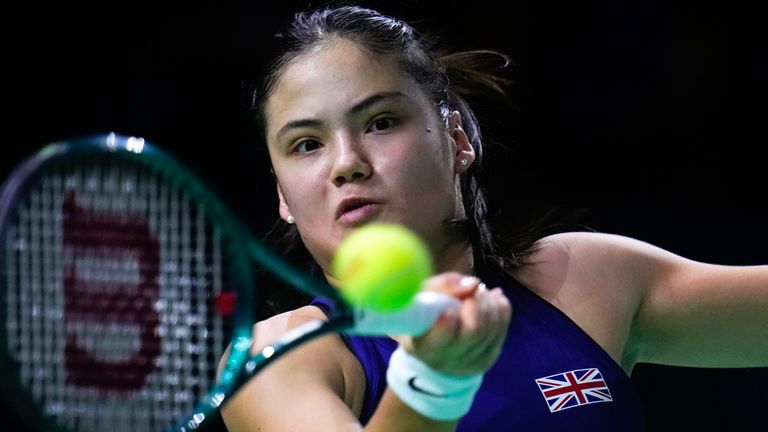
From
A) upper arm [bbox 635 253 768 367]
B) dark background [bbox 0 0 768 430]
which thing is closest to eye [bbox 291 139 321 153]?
upper arm [bbox 635 253 768 367]

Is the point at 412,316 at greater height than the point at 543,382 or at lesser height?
greater

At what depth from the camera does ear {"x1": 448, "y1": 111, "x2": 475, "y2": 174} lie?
2.27m

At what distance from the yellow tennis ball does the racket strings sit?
0.24 metres

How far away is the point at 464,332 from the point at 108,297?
0.48 metres

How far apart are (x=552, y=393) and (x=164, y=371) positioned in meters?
0.73

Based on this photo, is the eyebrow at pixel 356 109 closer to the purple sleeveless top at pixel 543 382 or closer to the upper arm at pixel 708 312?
the purple sleeveless top at pixel 543 382

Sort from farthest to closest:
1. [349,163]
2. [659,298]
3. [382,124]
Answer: [659,298] → [382,124] → [349,163]

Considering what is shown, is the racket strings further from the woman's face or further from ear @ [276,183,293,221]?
ear @ [276,183,293,221]

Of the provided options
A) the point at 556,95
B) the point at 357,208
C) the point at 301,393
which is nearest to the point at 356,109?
the point at 357,208

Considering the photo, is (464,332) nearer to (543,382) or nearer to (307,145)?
(543,382)

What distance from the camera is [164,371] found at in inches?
61.3

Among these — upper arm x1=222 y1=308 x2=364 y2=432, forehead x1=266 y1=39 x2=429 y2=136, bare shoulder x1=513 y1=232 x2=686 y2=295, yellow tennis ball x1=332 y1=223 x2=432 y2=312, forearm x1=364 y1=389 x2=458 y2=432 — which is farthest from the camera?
bare shoulder x1=513 y1=232 x2=686 y2=295

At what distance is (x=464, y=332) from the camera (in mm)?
1415

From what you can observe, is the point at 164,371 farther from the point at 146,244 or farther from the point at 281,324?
the point at 281,324
